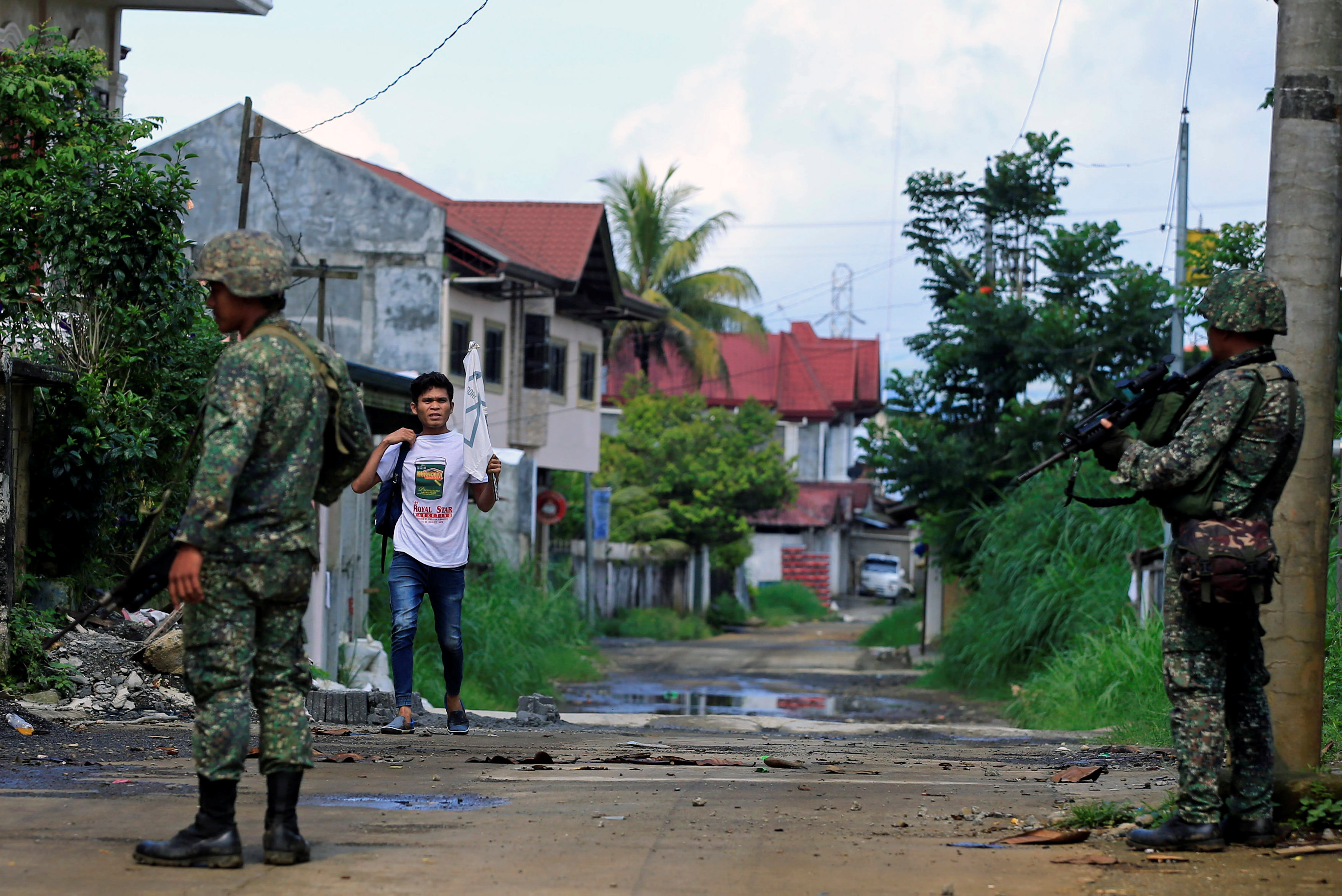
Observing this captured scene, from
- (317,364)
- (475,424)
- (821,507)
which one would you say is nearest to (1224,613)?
(317,364)

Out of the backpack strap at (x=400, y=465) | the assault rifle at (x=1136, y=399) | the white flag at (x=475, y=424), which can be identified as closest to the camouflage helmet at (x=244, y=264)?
the assault rifle at (x=1136, y=399)

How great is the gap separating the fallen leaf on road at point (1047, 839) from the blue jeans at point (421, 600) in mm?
3891

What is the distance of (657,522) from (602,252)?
9.53 metres

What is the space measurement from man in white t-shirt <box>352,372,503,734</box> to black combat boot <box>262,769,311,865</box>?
3.52 metres

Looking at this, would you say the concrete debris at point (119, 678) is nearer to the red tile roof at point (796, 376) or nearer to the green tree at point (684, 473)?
the green tree at point (684, 473)

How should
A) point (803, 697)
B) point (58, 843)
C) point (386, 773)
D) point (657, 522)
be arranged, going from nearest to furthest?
point (58, 843) → point (386, 773) → point (803, 697) → point (657, 522)

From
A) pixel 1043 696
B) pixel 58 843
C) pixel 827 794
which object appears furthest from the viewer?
pixel 1043 696

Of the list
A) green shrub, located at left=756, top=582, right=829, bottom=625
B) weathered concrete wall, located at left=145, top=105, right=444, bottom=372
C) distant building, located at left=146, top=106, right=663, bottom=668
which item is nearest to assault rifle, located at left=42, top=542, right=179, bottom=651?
distant building, located at left=146, top=106, right=663, bottom=668

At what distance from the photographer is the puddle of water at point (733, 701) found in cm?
1609

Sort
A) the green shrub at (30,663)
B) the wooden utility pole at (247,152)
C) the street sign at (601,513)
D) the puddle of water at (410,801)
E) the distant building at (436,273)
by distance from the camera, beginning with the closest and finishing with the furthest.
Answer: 1. the puddle of water at (410,801)
2. the green shrub at (30,663)
3. the wooden utility pole at (247,152)
4. the distant building at (436,273)
5. the street sign at (601,513)

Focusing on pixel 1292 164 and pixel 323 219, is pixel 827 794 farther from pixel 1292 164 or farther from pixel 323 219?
pixel 323 219

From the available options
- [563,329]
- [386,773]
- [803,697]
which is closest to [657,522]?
[563,329]

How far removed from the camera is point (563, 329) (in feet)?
97.1

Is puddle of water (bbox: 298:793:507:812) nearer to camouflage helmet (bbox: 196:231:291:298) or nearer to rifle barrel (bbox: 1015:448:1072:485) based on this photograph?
camouflage helmet (bbox: 196:231:291:298)
